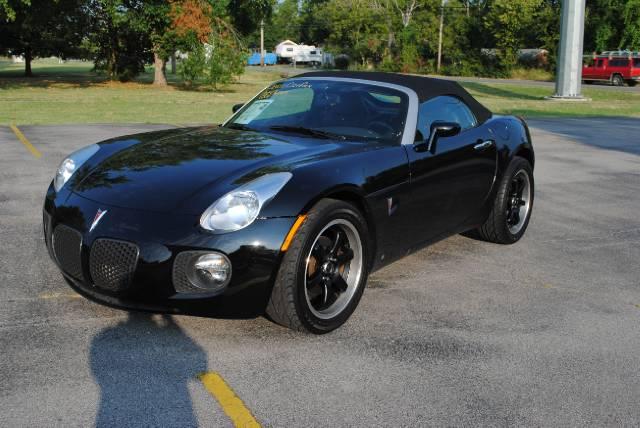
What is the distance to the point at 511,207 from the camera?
6223 millimetres

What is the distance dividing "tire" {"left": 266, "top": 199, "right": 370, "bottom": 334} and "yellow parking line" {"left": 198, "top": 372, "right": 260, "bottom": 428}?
0.57 m

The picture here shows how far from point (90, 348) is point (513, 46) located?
189 ft

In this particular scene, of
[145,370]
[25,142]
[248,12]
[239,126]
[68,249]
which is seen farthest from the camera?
[248,12]

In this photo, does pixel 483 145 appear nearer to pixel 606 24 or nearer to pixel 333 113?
pixel 333 113

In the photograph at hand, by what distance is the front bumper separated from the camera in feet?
11.8

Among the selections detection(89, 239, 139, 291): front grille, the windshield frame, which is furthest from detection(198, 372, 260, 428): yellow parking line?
the windshield frame

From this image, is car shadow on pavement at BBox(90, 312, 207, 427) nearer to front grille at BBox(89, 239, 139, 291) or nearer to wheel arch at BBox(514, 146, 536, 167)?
front grille at BBox(89, 239, 139, 291)

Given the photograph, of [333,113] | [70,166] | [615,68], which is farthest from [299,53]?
[70,166]

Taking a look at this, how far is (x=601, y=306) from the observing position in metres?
4.67

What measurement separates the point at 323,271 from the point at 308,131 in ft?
4.03

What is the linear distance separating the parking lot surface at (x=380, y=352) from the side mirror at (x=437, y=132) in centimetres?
97

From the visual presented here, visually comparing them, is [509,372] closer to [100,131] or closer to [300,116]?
[300,116]

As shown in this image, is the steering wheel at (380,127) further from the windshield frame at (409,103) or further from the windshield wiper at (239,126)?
the windshield wiper at (239,126)

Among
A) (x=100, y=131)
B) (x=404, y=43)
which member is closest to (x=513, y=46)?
(x=404, y=43)
